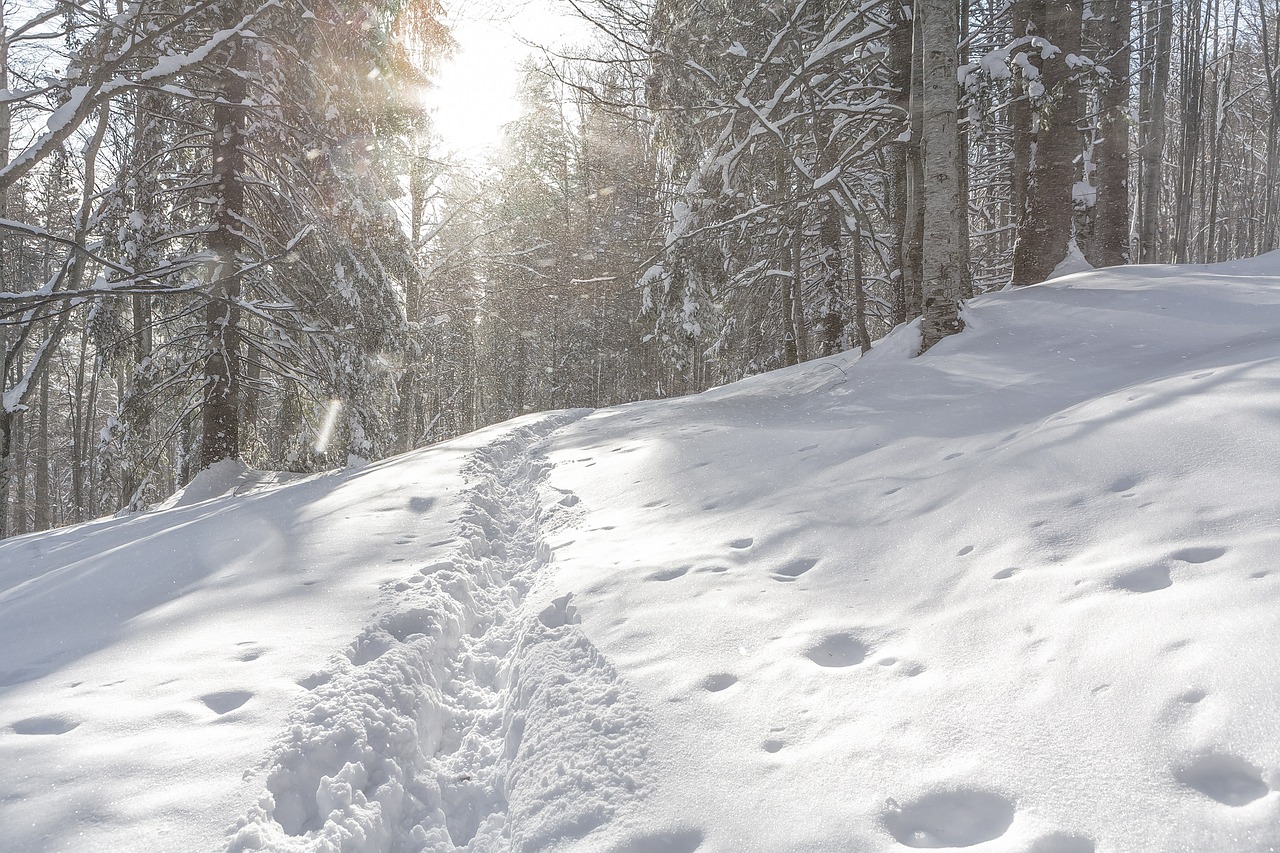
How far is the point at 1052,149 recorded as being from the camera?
726 cm

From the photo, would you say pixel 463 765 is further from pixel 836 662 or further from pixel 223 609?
pixel 223 609

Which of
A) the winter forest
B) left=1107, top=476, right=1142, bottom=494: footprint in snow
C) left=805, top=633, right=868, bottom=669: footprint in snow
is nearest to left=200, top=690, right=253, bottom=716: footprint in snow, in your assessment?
left=805, top=633, right=868, bottom=669: footprint in snow

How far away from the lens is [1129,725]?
170 centimetres

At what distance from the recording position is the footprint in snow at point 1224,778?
142 cm

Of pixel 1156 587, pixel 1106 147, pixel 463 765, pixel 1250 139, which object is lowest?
pixel 463 765

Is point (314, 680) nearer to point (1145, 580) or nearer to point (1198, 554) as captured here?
point (1145, 580)

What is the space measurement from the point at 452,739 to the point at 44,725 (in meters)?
1.46

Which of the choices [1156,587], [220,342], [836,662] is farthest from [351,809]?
[220,342]

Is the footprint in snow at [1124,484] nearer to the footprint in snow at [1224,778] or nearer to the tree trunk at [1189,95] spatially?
the footprint in snow at [1224,778]

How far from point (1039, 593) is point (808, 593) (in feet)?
2.98

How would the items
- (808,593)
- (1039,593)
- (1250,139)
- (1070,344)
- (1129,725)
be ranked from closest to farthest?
(1129,725)
(1039,593)
(808,593)
(1070,344)
(1250,139)

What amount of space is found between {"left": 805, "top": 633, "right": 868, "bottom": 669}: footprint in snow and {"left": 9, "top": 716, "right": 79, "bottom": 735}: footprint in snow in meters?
2.74

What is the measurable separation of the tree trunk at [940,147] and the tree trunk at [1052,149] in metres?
1.82

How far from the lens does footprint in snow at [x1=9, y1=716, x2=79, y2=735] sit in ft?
7.69
